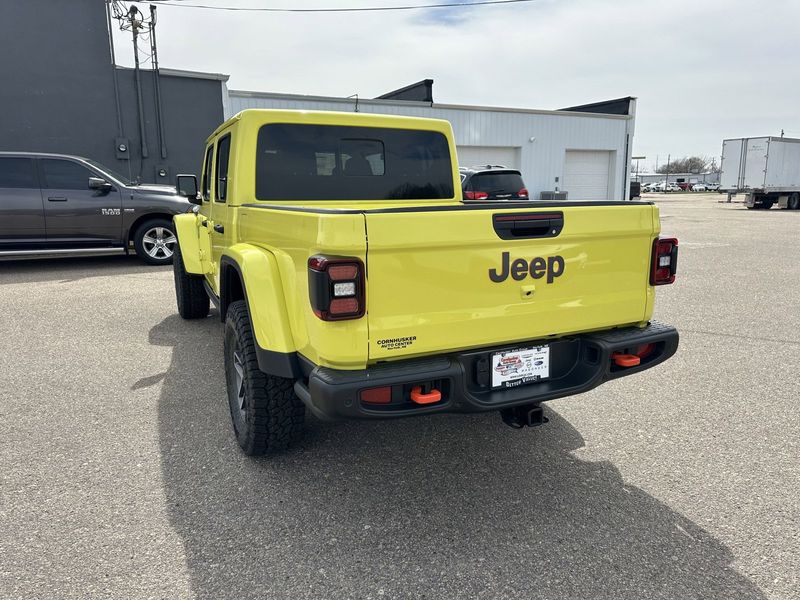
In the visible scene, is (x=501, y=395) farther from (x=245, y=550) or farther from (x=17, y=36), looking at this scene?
(x=17, y=36)

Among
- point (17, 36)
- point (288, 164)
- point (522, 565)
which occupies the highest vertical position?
point (17, 36)

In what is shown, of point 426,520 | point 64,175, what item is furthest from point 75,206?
point 426,520

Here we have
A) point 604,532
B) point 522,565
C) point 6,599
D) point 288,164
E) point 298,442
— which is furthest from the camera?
point 288,164

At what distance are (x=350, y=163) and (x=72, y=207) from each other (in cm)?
729

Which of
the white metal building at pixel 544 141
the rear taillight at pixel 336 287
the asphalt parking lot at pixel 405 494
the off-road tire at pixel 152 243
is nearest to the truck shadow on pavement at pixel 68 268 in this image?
the off-road tire at pixel 152 243

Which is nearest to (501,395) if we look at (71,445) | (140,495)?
(140,495)

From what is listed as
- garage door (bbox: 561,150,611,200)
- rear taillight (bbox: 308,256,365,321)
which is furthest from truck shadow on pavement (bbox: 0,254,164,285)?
garage door (bbox: 561,150,611,200)

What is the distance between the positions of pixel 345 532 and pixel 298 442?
0.91 meters

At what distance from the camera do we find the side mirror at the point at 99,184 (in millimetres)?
9297

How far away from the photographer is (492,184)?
40.3ft

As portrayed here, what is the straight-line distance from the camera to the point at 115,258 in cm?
1115

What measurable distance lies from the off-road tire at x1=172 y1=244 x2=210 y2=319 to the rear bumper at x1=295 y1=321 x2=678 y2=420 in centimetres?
394

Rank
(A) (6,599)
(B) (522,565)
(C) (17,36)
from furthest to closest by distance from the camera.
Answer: (C) (17,36)
(B) (522,565)
(A) (6,599)

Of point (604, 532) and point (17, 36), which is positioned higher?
point (17, 36)
